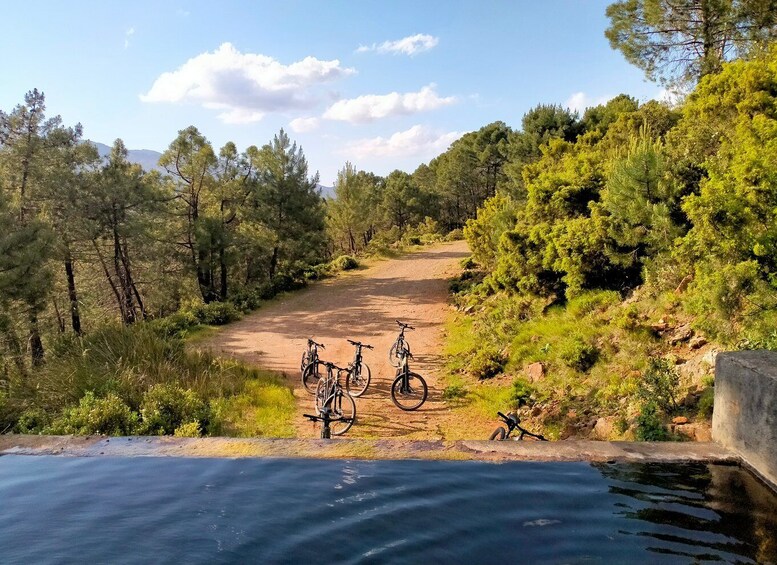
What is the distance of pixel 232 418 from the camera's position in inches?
295

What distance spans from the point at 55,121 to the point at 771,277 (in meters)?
19.7

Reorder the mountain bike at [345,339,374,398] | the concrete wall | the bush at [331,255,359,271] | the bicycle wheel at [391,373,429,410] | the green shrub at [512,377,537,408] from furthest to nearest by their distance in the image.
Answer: the bush at [331,255,359,271] → the mountain bike at [345,339,374,398] → the bicycle wheel at [391,373,429,410] → the green shrub at [512,377,537,408] → the concrete wall

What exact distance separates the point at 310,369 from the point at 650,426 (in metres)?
6.27

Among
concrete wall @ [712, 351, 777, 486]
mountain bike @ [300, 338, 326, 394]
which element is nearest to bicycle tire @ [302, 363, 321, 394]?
mountain bike @ [300, 338, 326, 394]

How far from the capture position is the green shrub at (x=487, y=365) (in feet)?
31.7

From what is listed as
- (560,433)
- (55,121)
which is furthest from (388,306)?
(55,121)

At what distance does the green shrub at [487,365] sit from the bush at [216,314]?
9.52 meters

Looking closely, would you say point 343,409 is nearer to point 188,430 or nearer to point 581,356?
point 188,430

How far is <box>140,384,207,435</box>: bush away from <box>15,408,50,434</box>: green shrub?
1.01 m

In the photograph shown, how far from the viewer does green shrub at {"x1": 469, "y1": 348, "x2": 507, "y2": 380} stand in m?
9.65

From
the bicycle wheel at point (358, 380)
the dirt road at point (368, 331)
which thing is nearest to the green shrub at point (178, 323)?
the dirt road at point (368, 331)

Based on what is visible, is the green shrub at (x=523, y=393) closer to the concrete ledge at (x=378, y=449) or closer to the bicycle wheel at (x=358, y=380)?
the bicycle wheel at (x=358, y=380)

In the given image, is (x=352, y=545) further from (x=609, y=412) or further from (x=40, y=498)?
(x=609, y=412)

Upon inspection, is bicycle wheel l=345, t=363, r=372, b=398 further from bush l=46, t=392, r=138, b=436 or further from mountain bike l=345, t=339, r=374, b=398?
bush l=46, t=392, r=138, b=436
